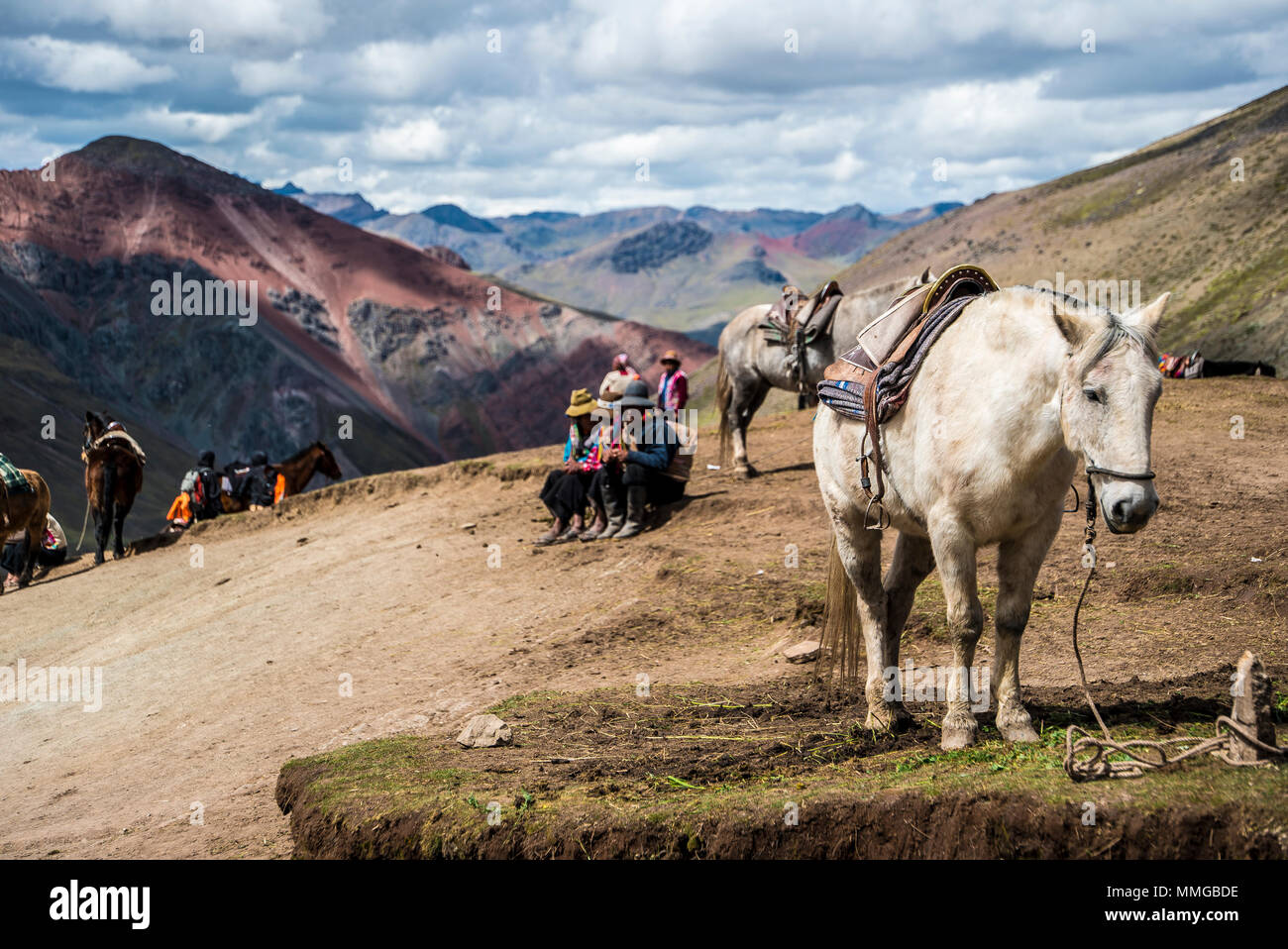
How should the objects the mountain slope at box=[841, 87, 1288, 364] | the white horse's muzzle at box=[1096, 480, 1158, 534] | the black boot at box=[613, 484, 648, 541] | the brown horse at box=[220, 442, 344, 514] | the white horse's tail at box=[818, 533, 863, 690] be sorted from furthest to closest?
1. the mountain slope at box=[841, 87, 1288, 364]
2. the brown horse at box=[220, 442, 344, 514]
3. the black boot at box=[613, 484, 648, 541]
4. the white horse's tail at box=[818, 533, 863, 690]
5. the white horse's muzzle at box=[1096, 480, 1158, 534]

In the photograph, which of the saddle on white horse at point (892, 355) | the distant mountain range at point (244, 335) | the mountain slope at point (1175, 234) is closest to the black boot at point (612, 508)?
the saddle on white horse at point (892, 355)

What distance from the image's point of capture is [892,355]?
5.84 m

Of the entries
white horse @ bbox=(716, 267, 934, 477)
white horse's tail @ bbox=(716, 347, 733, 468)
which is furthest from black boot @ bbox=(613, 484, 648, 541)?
white horse's tail @ bbox=(716, 347, 733, 468)

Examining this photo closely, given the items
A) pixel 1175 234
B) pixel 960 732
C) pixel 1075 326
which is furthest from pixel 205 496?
pixel 1175 234

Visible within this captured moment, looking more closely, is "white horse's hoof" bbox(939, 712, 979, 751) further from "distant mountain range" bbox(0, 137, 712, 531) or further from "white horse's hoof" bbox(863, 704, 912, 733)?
"distant mountain range" bbox(0, 137, 712, 531)

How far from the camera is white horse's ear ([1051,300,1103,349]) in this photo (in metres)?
4.69

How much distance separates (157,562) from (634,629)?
439 inches

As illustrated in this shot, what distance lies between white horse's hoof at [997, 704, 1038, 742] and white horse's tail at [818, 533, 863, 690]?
1439 mm

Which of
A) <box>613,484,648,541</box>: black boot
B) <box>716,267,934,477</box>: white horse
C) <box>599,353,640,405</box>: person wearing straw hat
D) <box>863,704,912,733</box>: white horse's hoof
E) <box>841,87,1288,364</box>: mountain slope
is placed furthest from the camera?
<box>841,87,1288,364</box>: mountain slope

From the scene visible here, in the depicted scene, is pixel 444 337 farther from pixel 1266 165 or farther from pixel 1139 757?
pixel 1139 757

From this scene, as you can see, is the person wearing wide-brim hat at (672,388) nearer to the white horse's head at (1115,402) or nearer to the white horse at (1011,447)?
the white horse at (1011,447)

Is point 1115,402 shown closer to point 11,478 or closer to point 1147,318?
point 1147,318

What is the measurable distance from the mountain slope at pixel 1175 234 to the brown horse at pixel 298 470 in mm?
23792

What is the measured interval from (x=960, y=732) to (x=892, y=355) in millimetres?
1967
